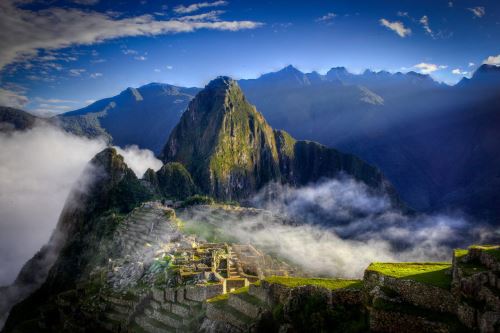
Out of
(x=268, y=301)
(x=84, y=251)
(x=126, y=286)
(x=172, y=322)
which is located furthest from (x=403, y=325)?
(x=84, y=251)

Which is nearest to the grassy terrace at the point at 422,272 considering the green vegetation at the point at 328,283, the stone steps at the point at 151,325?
the green vegetation at the point at 328,283

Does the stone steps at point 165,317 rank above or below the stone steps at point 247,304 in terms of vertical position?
below

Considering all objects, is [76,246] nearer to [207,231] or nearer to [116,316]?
[207,231]

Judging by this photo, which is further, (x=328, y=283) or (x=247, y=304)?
(x=247, y=304)

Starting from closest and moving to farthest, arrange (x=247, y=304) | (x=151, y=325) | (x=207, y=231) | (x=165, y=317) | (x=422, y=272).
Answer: (x=422, y=272) < (x=247, y=304) < (x=165, y=317) < (x=151, y=325) < (x=207, y=231)

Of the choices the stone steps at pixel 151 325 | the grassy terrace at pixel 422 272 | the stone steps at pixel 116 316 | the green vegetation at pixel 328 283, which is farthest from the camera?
the stone steps at pixel 116 316

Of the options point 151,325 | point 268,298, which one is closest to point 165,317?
point 151,325

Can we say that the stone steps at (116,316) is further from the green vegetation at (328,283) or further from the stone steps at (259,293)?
the green vegetation at (328,283)

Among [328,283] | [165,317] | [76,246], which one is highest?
[328,283]

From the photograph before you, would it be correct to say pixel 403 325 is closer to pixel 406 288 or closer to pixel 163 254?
pixel 406 288
